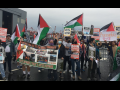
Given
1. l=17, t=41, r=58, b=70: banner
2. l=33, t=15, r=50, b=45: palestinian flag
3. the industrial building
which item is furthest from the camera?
the industrial building

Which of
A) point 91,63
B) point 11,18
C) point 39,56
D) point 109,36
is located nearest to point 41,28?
point 39,56

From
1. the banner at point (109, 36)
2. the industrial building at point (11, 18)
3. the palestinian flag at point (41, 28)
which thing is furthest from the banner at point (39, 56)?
the industrial building at point (11, 18)

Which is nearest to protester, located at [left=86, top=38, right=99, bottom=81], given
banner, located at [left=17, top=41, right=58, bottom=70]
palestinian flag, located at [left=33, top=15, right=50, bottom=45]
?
banner, located at [left=17, top=41, right=58, bottom=70]

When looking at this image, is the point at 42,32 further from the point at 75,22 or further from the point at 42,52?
the point at 75,22

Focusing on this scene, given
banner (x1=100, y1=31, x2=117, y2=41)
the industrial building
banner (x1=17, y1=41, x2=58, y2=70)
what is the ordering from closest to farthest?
banner (x1=17, y1=41, x2=58, y2=70)
banner (x1=100, y1=31, x2=117, y2=41)
the industrial building

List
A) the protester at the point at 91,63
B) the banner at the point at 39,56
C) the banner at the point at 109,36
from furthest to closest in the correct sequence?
the banner at the point at 109,36 < the protester at the point at 91,63 < the banner at the point at 39,56

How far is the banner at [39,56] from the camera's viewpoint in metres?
4.82

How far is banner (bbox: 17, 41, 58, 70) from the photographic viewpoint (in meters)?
4.82

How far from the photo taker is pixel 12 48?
5844mm

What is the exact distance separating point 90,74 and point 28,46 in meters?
3.09

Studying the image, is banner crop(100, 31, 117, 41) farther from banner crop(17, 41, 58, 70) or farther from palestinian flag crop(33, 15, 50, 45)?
palestinian flag crop(33, 15, 50, 45)

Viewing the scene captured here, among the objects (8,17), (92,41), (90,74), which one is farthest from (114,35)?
(8,17)

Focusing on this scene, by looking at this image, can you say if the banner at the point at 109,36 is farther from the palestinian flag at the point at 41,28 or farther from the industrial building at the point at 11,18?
the industrial building at the point at 11,18

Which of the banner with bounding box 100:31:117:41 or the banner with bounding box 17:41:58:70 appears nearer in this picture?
the banner with bounding box 17:41:58:70
